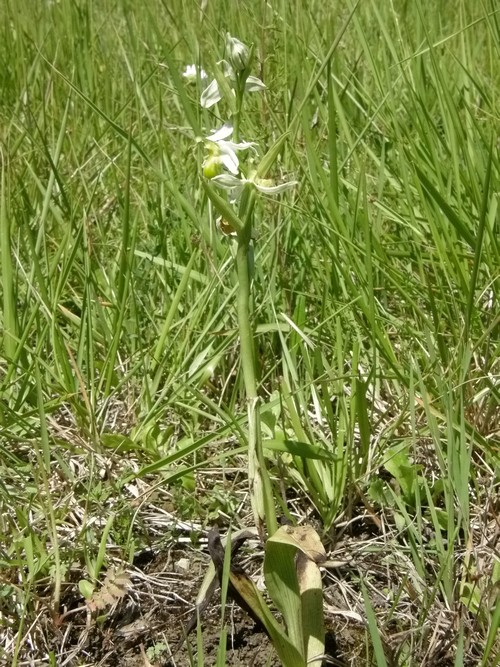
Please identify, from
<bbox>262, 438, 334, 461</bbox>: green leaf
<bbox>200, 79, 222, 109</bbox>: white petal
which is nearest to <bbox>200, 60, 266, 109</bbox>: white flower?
<bbox>200, 79, 222, 109</bbox>: white petal

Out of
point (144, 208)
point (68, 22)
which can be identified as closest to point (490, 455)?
point (144, 208)

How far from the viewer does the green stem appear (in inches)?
38.2

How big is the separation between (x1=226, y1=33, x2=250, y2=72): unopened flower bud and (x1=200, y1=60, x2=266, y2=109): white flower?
0.02 metres

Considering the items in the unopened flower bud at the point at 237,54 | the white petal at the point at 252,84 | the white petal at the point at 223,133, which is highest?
the unopened flower bud at the point at 237,54

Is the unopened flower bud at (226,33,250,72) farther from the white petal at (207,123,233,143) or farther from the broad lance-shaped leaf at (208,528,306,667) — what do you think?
the broad lance-shaped leaf at (208,528,306,667)

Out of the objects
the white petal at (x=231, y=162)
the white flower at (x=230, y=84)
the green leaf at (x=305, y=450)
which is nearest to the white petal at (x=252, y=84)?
the white flower at (x=230, y=84)

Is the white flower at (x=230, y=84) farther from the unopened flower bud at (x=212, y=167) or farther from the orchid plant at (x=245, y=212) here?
the unopened flower bud at (x=212, y=167)

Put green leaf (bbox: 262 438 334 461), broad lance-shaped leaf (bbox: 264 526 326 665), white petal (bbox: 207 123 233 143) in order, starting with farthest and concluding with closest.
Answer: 1. green leaf (bbox: 262 438 334 461)
2. white petal (bbox: 207 123 233 143)
3. broad lance-shaped leaf (bbox: 264 526 326 665)

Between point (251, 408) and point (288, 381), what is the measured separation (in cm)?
42

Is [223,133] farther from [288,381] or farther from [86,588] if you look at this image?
[86,588]

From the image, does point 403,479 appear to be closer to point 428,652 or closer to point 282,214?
point 428,652

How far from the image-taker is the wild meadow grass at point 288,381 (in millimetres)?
1104

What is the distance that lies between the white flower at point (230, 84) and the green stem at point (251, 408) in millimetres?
168

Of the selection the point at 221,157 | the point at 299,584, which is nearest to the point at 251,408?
the point at 299,584
